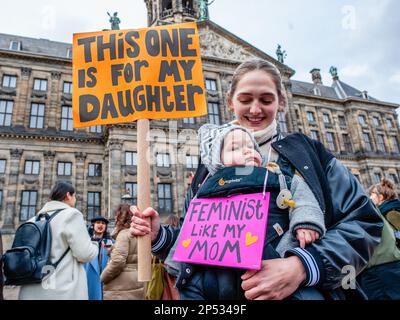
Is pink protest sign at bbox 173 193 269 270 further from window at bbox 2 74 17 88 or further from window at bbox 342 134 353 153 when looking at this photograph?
window at bbox 342 134 353 153

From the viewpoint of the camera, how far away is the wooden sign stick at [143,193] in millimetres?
1720

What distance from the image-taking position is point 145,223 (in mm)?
1715

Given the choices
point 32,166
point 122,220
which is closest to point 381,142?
point 32,166

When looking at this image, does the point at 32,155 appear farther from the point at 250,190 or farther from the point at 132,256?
the point at 250,190

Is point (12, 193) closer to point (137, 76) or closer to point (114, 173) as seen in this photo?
point (114, 173)

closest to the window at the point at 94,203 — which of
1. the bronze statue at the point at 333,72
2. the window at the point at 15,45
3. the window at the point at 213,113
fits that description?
the window at the point at 213,113

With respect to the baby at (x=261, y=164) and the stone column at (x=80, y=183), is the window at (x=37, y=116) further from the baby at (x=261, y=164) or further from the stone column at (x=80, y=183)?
the baby at (x=261, y=164)

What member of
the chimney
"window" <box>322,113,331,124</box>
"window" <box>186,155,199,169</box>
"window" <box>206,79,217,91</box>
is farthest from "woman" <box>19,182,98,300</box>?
the chimney

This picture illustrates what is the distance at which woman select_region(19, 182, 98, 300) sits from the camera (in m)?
2.97

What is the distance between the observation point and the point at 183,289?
4.83 feet

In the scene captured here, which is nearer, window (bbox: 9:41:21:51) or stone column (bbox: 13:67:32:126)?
stone column (bbox: 13:67:32:126)

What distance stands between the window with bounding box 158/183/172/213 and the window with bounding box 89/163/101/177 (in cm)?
518
